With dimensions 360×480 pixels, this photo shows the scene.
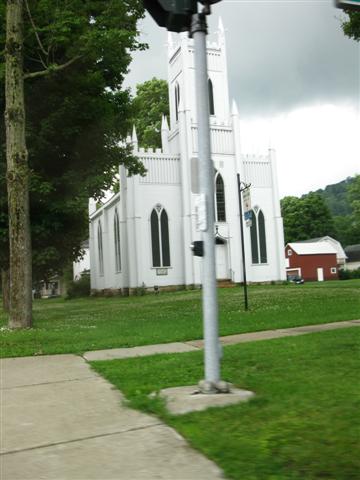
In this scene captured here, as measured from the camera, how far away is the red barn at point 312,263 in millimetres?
67688

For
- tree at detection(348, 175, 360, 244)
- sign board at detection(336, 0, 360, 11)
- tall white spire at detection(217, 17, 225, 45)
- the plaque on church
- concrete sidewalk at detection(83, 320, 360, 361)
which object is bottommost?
concrete sidewalk at detection(83, 320, 360, 361)

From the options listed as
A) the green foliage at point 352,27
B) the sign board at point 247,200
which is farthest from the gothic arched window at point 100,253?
the green foliage at point 352,27

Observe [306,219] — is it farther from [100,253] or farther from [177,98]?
[177,98]

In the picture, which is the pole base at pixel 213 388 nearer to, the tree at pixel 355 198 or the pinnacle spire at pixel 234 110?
the pinnacle spire at pixel 234 110

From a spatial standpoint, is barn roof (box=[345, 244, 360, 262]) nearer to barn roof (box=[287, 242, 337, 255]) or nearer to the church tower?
barn roof (box=[287, 242, 337, 255])

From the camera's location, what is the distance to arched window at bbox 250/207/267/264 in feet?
130

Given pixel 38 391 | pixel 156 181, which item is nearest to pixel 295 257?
pixel 156 181

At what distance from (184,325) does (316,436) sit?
8.51 meters

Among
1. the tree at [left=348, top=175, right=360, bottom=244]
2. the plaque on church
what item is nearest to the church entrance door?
the plaque on church

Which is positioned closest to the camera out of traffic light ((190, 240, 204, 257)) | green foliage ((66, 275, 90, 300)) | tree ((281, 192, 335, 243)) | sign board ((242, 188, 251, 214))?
traffic light ((190, 240, 204, 257))

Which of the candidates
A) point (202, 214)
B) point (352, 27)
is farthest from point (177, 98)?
point (202, 214)

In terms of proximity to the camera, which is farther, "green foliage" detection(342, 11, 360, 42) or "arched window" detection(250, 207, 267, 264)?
"arched window" detection(250, 207, 267, 264)

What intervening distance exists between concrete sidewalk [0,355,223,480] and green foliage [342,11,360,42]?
12370 millimetres

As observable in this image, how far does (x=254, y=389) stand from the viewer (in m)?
5.56
